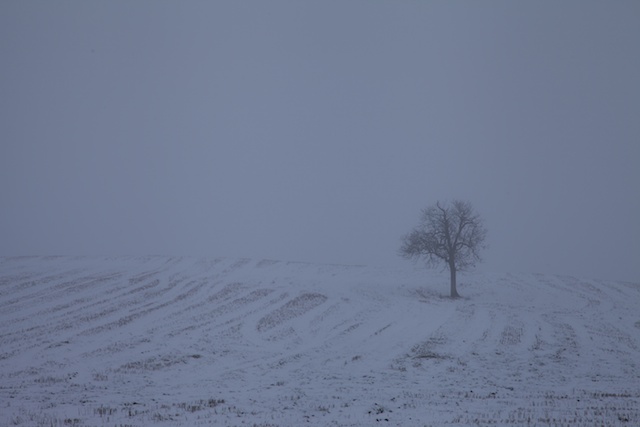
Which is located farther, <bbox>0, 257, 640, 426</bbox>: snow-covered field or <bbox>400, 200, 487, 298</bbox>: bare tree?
<bbox>400, 200, 487, 298</bbox>: bare tree

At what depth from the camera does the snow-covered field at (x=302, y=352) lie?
1620cm

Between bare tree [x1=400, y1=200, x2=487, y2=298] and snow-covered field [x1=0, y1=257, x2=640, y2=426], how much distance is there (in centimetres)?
381

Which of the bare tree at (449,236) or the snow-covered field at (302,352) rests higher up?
the bare tree at (449,236)

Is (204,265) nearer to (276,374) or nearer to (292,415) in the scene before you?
(276,374)

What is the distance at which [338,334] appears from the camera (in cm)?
3139

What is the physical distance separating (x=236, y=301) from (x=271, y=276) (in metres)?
13.7

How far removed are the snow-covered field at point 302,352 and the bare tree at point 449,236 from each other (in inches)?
150

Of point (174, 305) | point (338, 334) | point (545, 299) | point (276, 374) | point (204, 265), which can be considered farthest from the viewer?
point (204, 265)

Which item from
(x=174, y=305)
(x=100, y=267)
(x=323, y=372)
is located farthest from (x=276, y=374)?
(x=100, y=267)

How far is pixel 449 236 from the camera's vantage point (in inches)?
2029

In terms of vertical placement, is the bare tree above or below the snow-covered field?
above

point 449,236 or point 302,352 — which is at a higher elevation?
point 449,236

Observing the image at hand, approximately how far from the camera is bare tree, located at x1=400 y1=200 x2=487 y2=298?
5134cm

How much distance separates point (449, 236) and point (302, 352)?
94.9ft
